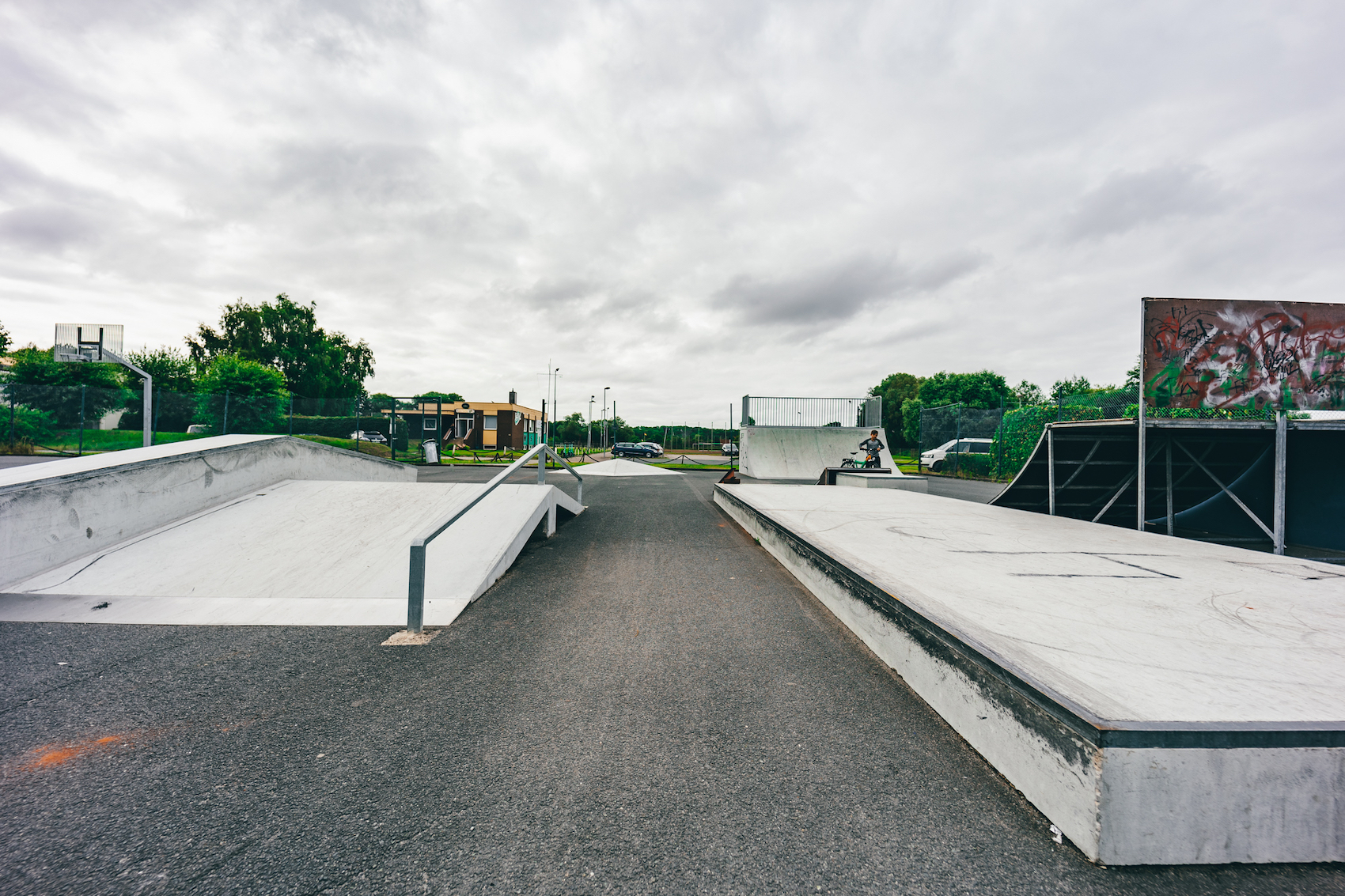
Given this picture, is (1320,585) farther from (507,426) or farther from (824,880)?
(507,426)

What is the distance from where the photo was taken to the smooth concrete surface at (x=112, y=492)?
4.11 metres

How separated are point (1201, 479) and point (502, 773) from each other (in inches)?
399

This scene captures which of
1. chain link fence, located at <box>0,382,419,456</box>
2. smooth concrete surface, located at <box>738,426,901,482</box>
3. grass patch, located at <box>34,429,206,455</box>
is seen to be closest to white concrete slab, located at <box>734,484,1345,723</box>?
smooth concrete surface, located at <box>738,426,901,482</box>

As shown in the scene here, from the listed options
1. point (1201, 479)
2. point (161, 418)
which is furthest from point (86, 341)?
point (1201, 479)

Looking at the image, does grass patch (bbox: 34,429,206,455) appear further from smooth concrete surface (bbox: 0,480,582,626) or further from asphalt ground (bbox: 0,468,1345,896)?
asphalt ground (bbox: 0,468,1345,896)

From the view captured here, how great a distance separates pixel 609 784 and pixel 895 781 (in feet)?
3.70

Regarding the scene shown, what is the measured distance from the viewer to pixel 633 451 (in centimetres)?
4197

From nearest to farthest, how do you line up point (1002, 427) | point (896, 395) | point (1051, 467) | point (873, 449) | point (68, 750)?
point (68, 750) < point (1051, 467) < point (873, 449) < point (1002, 427) < point (896, 395)

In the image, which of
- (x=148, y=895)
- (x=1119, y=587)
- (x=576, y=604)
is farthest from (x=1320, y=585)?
(x=148, y=895)

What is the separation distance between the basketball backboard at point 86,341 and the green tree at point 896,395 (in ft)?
214

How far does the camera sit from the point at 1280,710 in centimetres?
175

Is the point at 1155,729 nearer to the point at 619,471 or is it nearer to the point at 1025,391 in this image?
the point at 619,471

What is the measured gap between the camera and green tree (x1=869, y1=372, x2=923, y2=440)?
68812 millimetres

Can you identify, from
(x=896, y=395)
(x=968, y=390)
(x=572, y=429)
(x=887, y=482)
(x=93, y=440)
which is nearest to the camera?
(x=887, y=482)
